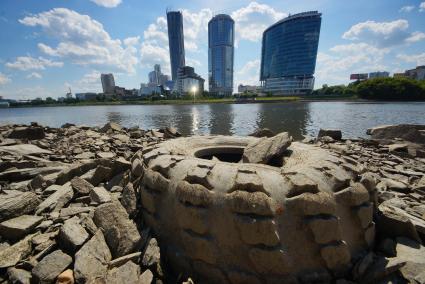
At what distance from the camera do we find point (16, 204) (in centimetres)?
328

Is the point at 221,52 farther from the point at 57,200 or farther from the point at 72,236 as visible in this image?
the point at 72,236

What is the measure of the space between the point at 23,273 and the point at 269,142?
3522 millimetres

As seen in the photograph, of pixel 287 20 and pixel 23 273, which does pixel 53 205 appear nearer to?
pixel 23 273

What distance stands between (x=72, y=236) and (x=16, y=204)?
131cm

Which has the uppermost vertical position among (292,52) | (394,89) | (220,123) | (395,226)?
(292,52)

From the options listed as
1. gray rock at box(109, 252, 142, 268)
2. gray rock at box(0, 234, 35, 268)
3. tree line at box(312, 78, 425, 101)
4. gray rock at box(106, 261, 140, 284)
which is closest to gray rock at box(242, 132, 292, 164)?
gray rock at box(109, 252, 142, 268)

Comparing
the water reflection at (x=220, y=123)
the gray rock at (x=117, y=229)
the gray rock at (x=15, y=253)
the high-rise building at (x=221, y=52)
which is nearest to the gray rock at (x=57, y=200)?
the gray rock at (x=15, y=253)

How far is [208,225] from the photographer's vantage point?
240 cm

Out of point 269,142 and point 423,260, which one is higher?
point 269,142

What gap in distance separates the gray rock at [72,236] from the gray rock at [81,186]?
43.1 inches

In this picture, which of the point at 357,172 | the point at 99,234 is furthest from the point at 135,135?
the point at 357,172

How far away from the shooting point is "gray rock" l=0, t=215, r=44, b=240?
2.85m

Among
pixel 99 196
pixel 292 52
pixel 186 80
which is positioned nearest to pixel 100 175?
pixel 99 196

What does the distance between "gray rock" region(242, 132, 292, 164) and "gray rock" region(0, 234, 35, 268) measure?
3.01 meters
